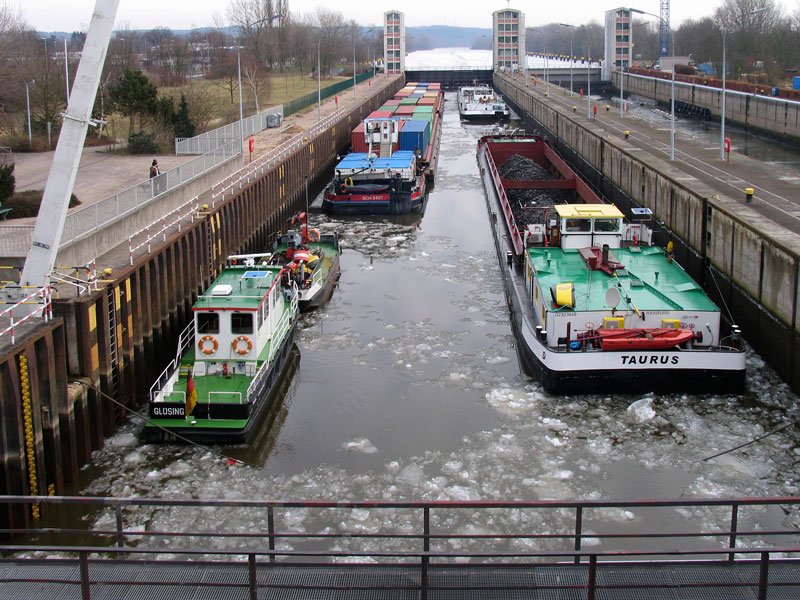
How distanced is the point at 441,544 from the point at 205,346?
303 inches

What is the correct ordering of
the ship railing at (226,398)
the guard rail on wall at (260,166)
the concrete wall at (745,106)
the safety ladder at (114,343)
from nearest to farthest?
the ship railing at (226,398), the safety ladder at (114,343), the guard rail on wall at (260,166), the concrete wall at (745,106)

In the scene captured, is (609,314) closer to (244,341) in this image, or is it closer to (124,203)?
(244,341)

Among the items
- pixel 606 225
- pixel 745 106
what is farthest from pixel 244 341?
pixel 745 106

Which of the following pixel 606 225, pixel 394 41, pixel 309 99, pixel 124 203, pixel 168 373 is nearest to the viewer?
pixel 168 373

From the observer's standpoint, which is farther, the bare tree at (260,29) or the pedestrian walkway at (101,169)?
the bare tree at (260,29)

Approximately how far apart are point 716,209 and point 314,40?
141940mm

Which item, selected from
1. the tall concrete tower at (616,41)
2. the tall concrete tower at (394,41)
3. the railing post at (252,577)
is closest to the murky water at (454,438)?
the railing post at (252,577)

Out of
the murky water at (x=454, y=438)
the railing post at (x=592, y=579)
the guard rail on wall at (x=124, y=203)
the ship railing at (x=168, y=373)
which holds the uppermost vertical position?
the guard rail on wall at (x=124, y=203)

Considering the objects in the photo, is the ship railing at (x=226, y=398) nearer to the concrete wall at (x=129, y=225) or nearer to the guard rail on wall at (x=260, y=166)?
the concrete wall at (x=129, y=225)

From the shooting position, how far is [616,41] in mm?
136375

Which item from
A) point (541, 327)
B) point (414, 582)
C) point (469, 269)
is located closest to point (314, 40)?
point (469, 269)

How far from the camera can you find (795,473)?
16.7 meters

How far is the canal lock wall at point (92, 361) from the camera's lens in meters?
14.9

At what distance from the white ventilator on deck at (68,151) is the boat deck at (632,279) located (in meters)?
11.4
